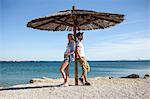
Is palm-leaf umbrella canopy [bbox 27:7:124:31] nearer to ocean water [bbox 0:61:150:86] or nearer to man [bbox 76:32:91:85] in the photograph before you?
man [bbox 76:32:91:85]

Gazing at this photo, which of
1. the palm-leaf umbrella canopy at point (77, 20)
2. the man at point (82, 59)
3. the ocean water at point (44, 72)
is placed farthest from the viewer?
the ocean water at point (44, 72)

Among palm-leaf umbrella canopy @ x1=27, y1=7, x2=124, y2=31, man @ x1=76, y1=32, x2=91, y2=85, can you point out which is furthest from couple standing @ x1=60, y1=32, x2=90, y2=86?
palm-leaf umbrella canopy @ x1=27, y1=7, x2=124, y2=31

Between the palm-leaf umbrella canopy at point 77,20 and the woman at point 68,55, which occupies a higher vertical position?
the palm-leaf umbrella canopy at point 77,20

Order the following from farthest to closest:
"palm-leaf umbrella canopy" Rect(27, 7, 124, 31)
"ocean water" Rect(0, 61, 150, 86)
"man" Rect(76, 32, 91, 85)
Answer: "ocean water" Rect(0, 61, 150, 86) → "man" Rect(76, 32, 91, 85) → "palm-leaf umbrella canopy" Rect(27, 7, 124, 31)

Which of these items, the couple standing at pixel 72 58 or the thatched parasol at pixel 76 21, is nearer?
the thatched parasol at pixel 76 21

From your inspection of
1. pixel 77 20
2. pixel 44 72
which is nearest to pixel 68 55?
pixel 77 20

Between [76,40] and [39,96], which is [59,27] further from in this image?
[39,96]

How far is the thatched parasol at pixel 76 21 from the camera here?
936 centimetres

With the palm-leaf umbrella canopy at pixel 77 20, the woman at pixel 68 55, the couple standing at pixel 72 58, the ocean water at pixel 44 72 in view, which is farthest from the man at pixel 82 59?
the ocean water at pixel 44 72

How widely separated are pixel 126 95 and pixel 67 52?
2708 millimetres

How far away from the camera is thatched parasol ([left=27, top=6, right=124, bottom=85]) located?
9359 millimetres

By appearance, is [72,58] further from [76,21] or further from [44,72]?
[44,72]

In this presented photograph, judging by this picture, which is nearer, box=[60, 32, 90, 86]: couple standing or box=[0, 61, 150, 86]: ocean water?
box=[60, 32, 90, 86]: couple standing

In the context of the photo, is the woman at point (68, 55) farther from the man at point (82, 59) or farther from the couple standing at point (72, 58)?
the man at point (82, 59)
